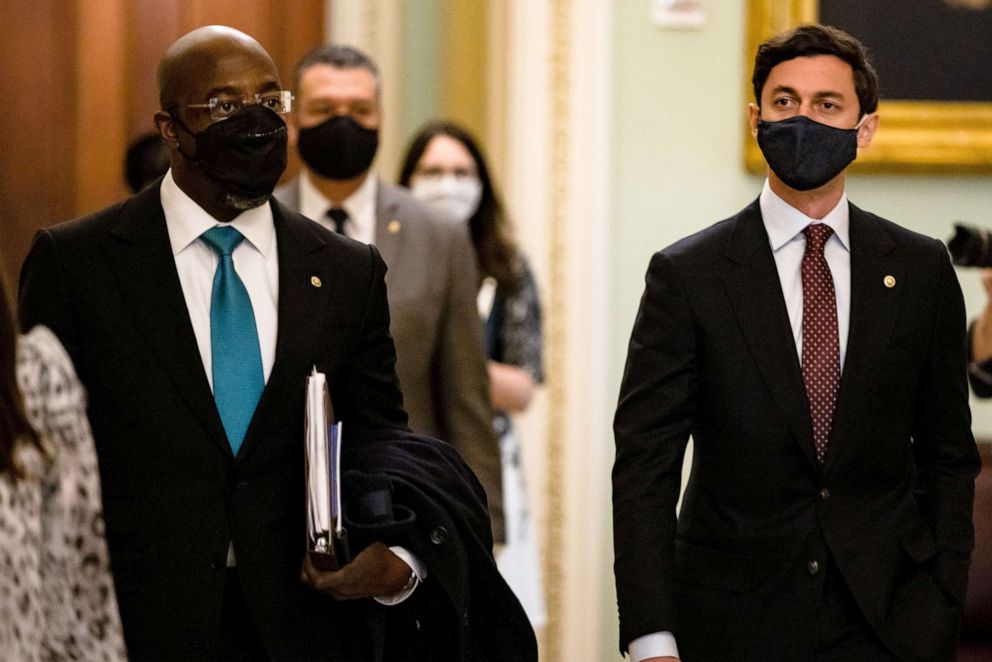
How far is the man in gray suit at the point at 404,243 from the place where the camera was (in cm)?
404

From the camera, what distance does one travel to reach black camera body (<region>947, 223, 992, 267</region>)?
3377 millimetres

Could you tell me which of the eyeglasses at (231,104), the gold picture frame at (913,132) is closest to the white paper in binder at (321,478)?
the eyeglasses at (231,104)

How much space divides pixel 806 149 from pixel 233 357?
3.28 ft

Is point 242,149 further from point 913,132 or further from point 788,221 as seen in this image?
point 913,132

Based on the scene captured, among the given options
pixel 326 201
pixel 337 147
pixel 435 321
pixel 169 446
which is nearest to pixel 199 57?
pixel 169 446

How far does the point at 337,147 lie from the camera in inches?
158

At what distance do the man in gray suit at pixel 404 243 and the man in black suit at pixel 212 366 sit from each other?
1.28 m

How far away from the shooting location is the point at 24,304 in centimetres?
262

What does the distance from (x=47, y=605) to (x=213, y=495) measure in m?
0.40

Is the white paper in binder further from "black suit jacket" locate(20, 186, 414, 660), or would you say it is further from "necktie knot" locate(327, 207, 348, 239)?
"necktie knot" locate(327, 207, 348, 239)

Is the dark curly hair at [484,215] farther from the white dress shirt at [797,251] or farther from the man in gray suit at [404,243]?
the white dress shirt at [797,251]

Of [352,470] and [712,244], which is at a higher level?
[712,244]

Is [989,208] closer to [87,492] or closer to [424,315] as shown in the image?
[424,315]

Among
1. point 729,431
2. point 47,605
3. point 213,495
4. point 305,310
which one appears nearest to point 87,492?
point 47,605
